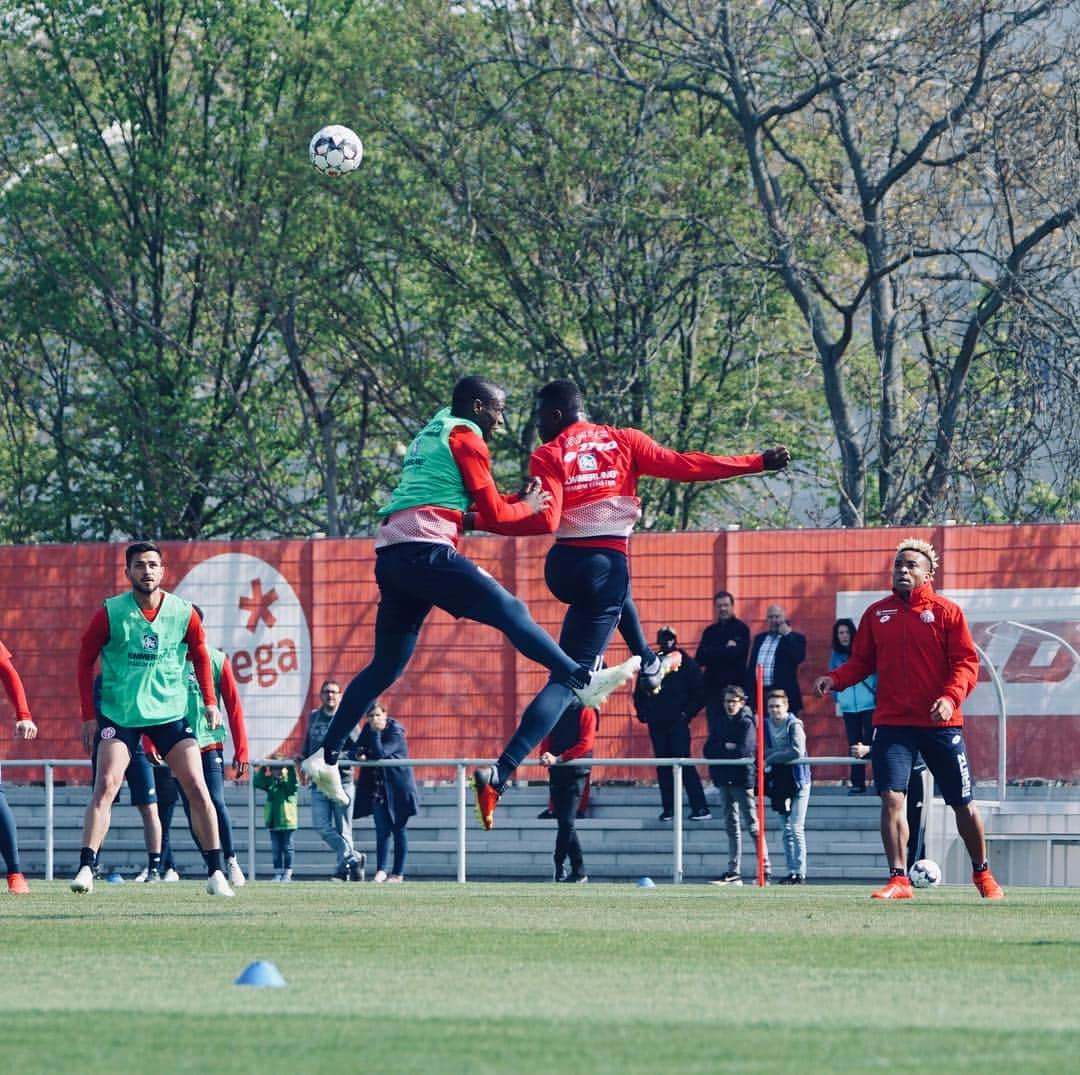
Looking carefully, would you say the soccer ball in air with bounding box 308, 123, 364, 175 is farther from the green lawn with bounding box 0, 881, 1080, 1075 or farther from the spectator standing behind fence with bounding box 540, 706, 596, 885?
the green lawn with bounding box 0, 881, 1080, 1075

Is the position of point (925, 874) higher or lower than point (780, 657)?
lower

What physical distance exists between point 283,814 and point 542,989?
44.5 ft

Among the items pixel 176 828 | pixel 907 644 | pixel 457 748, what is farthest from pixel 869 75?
pixel 907 644

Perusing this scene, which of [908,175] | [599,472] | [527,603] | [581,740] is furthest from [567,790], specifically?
[908,175]

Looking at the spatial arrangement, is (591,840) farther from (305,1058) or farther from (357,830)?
(305,1058)

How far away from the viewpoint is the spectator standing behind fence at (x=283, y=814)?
21812 millimetres

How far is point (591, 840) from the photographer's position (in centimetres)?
2325

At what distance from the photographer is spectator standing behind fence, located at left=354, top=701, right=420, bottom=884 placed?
70.2ft

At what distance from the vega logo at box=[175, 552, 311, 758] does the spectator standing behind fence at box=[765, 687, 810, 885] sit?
5469 mm

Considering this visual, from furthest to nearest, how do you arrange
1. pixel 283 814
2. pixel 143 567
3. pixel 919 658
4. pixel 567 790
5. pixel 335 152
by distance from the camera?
1. pixel 335 152
2. pixel 283 814
3. pixel 567 790
4. pixel 919 658
5. pixel 143 567

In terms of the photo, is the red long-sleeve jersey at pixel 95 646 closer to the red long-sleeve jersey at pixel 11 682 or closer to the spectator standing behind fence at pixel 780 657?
the red long-sleeve jersey at pixel 11 682

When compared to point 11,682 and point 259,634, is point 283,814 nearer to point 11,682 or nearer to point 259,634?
point 259,634

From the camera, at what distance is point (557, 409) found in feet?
41.4

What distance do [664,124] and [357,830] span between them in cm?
1051
